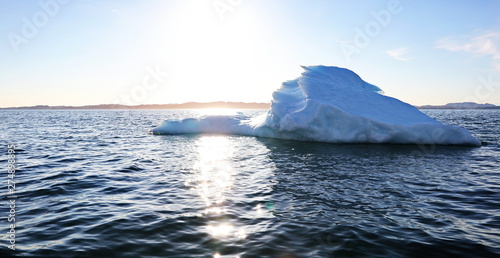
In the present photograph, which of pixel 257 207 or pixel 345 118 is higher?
pixel 345 118

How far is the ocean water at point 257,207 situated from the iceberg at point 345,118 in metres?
4.12

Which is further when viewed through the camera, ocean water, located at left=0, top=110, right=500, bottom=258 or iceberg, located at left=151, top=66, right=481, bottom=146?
iceberg, located at left=151, top=66, right=481, bottom=146

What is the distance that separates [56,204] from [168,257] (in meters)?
4.52

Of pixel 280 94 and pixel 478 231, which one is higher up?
pixel 280 94

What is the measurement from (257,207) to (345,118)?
12658 millimetres

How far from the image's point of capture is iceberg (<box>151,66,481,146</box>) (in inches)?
672

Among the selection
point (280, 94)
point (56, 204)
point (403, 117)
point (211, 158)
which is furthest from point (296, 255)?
point (280, 94)

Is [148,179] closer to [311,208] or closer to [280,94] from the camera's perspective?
[311,208]

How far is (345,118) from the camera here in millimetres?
17938

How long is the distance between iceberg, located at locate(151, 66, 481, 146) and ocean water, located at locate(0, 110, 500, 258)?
4.12 meters

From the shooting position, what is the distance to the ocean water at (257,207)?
16.4 feet

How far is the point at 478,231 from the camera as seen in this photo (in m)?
5.54

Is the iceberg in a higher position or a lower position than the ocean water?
higher

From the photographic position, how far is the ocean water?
197 inches
